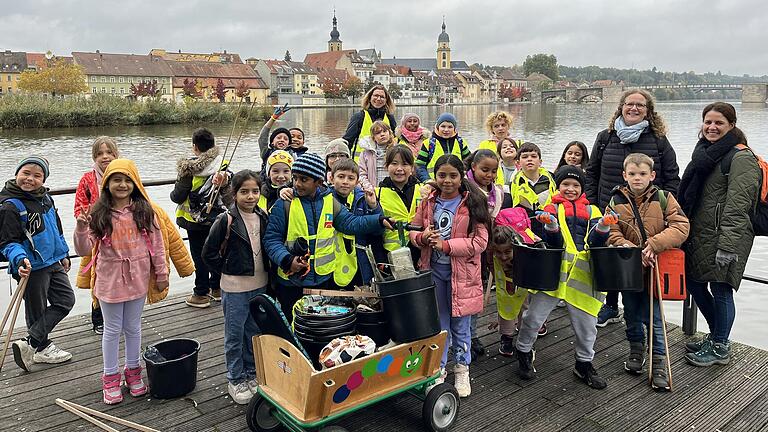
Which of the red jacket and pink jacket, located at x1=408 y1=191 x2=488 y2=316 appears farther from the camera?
the red jacket

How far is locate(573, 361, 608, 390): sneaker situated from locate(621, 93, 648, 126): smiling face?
1.82 meters

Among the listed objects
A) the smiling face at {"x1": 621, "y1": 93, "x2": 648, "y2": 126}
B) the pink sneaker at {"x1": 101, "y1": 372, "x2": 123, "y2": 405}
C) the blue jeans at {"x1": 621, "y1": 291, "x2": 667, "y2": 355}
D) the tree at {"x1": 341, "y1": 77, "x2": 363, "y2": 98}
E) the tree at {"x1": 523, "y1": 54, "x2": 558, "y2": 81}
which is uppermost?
the tree at {"x1": 523, "y1": 54, "x2": 558, "y2": 81}

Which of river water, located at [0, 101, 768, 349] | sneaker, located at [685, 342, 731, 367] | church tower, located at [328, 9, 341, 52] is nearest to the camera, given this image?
sneaker, located at [685, 342, 731, 367]

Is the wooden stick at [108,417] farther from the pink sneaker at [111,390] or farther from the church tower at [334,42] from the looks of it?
the church tower at [334,42]

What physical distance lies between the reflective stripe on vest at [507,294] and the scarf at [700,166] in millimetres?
1326

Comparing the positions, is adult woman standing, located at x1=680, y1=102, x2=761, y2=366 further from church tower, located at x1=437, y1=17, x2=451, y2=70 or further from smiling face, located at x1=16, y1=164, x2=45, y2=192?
church tower, located at x1=437, y1=17, x2=451, y2=70

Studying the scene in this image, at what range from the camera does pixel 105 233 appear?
349 centimetres

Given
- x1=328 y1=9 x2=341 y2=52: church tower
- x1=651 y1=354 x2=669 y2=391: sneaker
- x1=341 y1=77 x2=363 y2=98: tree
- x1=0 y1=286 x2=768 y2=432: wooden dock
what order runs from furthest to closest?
x1=328 y1=9 x2=341 y2=52: church tower → x1=341 y1=77 x2=363 y2=98: tree → x1=651 y1=354 x2=669 y2=391: sneaker → x1=0 y1=286 x2=768 y2=432: wooden dock

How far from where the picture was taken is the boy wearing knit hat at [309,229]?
136 inches

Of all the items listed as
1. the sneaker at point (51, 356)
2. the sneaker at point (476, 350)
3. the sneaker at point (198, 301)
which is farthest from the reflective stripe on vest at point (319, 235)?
the sneaker at point (198, 301)

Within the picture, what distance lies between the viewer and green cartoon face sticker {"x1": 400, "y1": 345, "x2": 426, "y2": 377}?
3141 mm

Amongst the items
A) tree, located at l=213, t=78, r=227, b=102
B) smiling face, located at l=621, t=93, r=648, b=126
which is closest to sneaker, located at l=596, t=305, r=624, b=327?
smiling face, located at l=621, t=93, r=648, b=126

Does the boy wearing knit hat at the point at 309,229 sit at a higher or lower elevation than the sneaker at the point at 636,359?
higher

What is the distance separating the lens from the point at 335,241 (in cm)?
365
